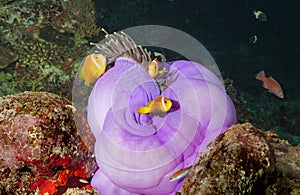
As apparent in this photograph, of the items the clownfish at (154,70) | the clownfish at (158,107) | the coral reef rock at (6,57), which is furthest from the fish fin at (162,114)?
the coral reef rock at (6,57)

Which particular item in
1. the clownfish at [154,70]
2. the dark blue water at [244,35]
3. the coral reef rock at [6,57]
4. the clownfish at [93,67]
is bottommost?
the dark blue water at [244,35]

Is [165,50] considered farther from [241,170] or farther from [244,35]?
[241,170]

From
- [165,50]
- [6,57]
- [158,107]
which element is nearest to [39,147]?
[158,107]

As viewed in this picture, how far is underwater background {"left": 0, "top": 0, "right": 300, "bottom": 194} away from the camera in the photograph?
6465mm

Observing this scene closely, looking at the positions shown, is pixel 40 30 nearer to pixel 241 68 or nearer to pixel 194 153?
pixel 194 153

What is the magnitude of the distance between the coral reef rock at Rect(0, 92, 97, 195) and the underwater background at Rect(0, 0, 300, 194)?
2 centimetres

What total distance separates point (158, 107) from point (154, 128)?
157mm

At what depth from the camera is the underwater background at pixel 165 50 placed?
21.2 ft

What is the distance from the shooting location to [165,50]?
38.7 feet

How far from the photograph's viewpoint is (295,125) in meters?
9.48

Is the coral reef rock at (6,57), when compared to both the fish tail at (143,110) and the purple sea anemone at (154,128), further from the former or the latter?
the fish tail at (143,110)

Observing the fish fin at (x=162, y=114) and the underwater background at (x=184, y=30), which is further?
the underwater background at (x=184, y=30)

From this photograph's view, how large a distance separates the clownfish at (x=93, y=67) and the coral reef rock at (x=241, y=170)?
225 centimetres

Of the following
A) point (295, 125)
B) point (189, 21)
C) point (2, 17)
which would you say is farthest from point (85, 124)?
point (189, 21)
